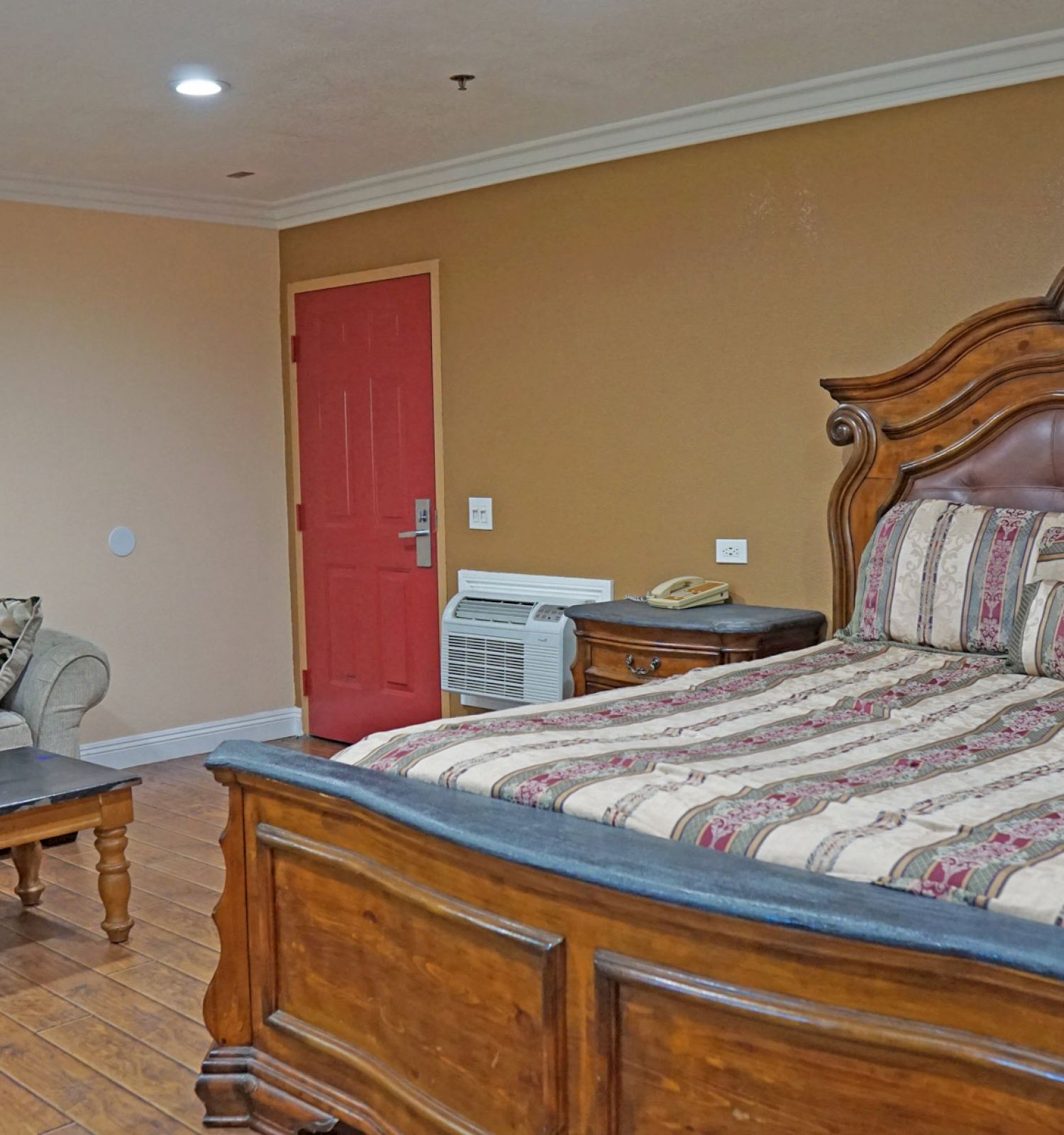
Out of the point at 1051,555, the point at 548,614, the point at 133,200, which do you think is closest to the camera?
the point at 1051,555

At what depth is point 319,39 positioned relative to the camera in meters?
3.45

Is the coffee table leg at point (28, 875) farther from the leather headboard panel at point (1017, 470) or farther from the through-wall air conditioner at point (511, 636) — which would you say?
the leather headboard panel at point (1017, 470)

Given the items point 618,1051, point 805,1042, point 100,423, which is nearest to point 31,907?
point 100,423

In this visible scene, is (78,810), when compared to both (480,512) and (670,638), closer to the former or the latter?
(670,638)

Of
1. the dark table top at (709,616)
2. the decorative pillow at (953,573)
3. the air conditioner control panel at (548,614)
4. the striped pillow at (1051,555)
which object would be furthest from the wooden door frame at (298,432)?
the striped pillow at (1051,555)

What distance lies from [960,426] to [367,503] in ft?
9.22

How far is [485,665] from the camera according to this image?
4.99 meters

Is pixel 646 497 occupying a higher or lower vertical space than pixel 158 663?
higher

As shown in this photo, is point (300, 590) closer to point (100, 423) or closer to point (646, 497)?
point (100, 423)

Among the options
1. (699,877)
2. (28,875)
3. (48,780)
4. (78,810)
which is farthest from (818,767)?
(28,875)

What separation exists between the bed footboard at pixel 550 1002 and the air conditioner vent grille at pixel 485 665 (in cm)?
248

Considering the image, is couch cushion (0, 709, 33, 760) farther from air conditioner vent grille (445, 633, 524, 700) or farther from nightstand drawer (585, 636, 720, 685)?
nightstand drawer (585, 636, 720, 685)

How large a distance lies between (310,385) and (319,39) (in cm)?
249

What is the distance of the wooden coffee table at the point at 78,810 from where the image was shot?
129 inches
